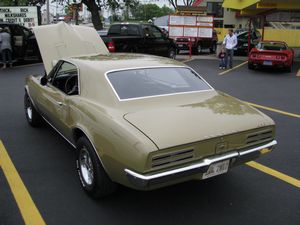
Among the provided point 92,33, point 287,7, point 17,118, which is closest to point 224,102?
point 17,118

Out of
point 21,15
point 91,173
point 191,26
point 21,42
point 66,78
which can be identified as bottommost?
point 91,173

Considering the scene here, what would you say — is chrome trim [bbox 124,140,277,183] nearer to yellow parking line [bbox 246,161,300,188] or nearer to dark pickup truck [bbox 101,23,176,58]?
yellow parking line [bbox 246,161,300,188]

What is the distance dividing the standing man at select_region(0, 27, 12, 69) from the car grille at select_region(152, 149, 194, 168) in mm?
12888

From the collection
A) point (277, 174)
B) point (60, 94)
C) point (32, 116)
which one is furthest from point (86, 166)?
point (32, 116)

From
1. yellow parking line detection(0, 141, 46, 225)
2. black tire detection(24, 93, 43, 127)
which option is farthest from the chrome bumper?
black tire detection(24, 93, 43, 127)

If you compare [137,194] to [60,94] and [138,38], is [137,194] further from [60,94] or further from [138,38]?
[138,38]

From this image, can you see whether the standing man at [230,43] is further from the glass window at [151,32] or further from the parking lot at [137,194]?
the parking lot at [137,194]

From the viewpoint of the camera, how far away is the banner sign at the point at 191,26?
748 inches

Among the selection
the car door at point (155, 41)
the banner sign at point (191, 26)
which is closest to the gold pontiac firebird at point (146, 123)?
the car door at point (155, 41)

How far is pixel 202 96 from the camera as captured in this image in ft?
15.1

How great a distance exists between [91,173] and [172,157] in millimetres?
1109

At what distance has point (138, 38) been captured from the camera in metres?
16.5

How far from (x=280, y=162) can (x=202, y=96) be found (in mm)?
1577

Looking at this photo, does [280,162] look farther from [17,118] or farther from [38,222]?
[17,118]
